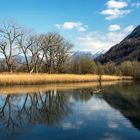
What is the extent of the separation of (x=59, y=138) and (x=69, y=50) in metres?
66.8

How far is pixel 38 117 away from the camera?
18.2m

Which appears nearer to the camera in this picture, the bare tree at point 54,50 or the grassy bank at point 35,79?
the grassy bank at point 35,79

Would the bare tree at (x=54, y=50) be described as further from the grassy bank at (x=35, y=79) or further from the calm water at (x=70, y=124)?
the calm water at (x=70, y=124)

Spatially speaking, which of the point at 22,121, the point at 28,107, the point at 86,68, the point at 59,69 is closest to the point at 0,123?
the point at 22,121

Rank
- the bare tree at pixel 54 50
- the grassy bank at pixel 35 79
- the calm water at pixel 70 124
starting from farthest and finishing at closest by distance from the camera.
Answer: the bare tree at pixel 54 50 → the grassy bank at pixel 35 79 → the calm water at pixel 70 124

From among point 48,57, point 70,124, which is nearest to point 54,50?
point 48,57

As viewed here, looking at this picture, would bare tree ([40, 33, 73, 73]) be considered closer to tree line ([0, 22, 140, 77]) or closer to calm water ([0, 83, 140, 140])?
tree line ([0, 22, 140, 77])

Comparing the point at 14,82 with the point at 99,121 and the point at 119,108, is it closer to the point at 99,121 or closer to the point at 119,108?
the point at 119,108

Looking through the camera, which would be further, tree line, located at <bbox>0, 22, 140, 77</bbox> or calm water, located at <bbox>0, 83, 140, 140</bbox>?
tree line, located at <bbox>0, 22, 140, 77</bbox>

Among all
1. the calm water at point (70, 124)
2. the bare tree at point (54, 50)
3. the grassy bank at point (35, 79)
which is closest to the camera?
the calm water at point (70, 124)

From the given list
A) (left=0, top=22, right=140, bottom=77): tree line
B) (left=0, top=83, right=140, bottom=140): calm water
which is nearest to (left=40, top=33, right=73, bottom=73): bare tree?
(left=0, top=22, right=140, bottom=77): tree line

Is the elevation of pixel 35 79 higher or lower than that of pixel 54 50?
lower

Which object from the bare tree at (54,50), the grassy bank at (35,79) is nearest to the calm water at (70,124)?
the grassy bank at (35,79)

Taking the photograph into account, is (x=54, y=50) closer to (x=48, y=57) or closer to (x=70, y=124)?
(x=48, y=57)
